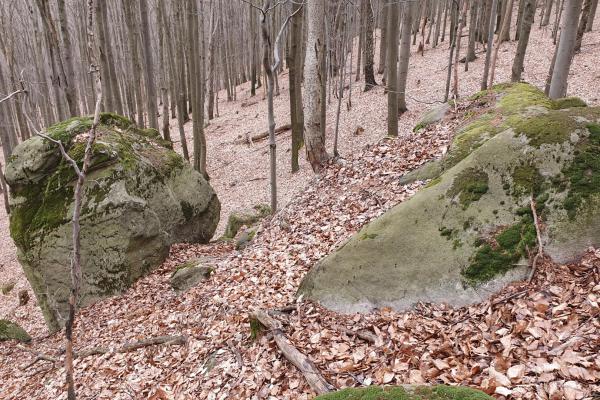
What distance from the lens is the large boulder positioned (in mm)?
3793

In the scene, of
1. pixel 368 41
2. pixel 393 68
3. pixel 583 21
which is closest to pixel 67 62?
pixel 393 68

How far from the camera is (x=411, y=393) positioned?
8.45 ft

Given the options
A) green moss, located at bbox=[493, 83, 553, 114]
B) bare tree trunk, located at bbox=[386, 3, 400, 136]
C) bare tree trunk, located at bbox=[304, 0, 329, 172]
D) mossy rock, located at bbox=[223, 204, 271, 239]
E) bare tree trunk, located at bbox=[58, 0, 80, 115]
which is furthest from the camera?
bare tree trunk, located at bbox=[386, 3, 400, 136]

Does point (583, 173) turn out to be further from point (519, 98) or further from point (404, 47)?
point (404, 47)

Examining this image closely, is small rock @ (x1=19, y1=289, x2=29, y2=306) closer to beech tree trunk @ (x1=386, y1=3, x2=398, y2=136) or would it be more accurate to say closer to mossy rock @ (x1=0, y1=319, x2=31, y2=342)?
mossy rock @ (x1=0, y1=319, x2=31, y2=342)

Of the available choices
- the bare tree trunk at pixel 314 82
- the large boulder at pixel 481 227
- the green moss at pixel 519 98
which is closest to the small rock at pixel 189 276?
the large boulder at pixel 481 227

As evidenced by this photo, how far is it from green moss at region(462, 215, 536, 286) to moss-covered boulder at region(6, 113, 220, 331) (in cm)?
677

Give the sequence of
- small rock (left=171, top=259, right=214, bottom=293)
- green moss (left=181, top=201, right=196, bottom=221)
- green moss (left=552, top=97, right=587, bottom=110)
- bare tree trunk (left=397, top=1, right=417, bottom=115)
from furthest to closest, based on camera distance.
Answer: bare tree trunk (left=397, top=1, right=417, bottom=115) → green moss (left=181, top=201, right=196, bottom=221) → small rock (left=171, top=259, right=214, bottom=293) → green moss (left=552, top=97, right=587, bottom=110)

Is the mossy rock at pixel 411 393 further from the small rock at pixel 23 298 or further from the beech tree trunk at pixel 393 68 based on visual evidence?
the small rock at pixel 23 298

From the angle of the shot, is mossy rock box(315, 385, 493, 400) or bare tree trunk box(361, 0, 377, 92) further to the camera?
bare tree trunk box(361, 0, 377, 92)

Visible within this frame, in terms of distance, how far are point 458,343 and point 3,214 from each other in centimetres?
2100

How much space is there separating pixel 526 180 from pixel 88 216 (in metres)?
7.80

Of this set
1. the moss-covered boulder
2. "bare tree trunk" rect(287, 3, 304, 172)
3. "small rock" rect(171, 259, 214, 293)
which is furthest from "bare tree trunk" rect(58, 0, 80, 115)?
"small rock" rect(171, 259, 214, 293)

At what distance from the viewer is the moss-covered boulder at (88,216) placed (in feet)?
25.9
